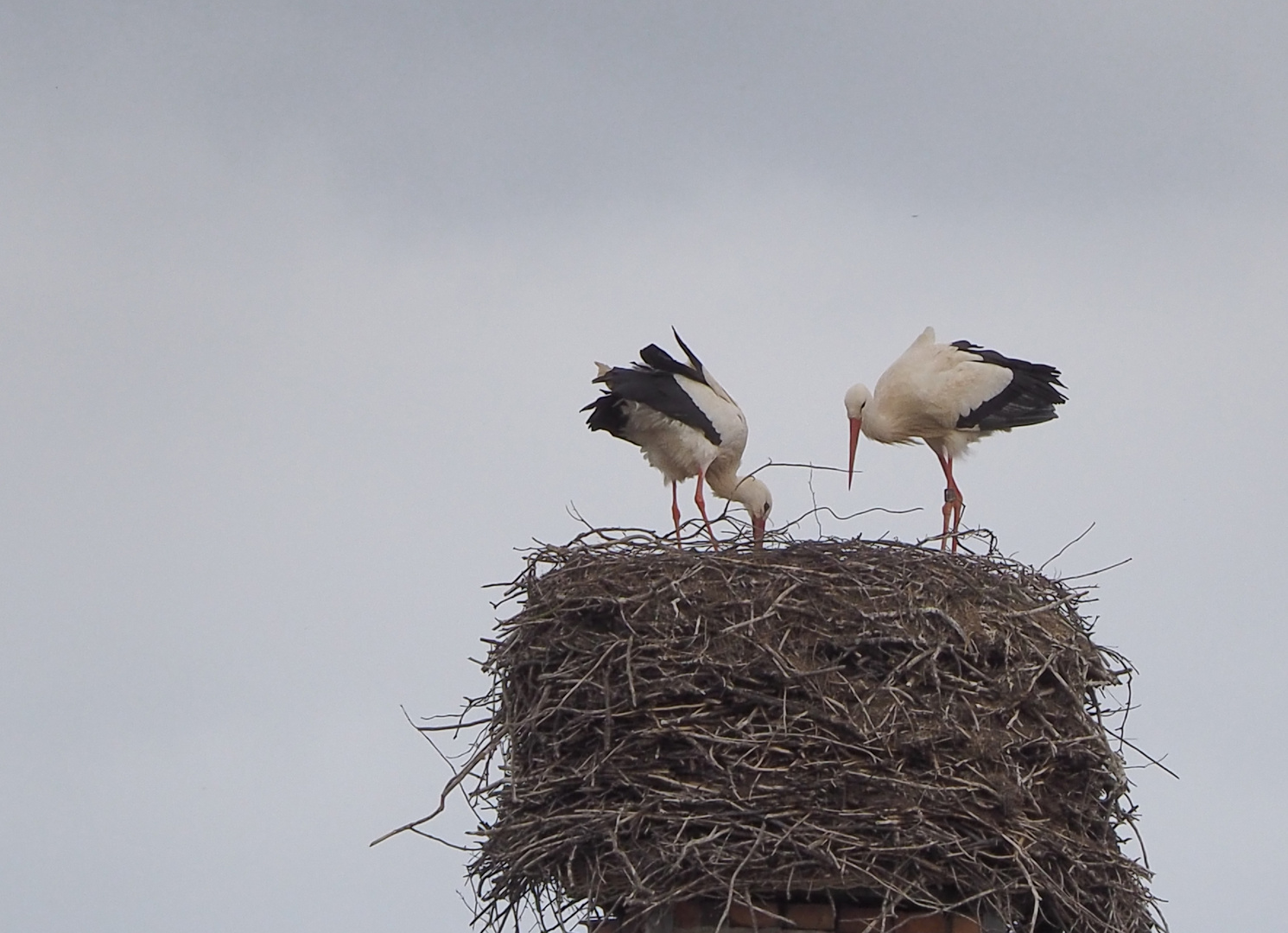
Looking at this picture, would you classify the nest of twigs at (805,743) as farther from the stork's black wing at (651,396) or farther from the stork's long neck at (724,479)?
the stork's long neck at (724,479)

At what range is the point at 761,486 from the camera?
33.6 feet

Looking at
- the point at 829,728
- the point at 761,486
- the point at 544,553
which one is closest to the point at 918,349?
the point at 761,486

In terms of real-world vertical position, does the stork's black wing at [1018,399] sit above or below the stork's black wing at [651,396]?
below

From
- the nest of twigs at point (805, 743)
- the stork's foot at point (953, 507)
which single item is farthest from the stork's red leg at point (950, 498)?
the nest of twigs at point (805, 743)

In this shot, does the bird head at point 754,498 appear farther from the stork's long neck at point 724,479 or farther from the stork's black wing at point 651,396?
the stork's black wing at point 651,396

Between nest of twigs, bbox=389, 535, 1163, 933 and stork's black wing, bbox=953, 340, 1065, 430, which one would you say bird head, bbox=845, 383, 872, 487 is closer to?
stork's black wing, bbox=953, 340, 1065, 430

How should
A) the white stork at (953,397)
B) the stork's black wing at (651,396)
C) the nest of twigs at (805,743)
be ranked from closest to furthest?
the nest of twigs at (805,743), the stork's black wing at (651,396), the white stork at (953,397)

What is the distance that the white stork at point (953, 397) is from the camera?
10.1 meters

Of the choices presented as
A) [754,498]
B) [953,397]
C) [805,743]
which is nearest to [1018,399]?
[953,397]

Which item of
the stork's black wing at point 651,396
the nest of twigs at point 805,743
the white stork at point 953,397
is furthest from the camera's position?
the white stork at point 953,397

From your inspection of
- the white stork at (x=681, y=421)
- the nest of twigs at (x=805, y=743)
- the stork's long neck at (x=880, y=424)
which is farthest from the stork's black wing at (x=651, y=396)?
the nest of twigs at (x=805, y=743)

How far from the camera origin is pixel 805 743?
6504 mm

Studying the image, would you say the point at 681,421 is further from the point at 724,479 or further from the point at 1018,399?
the point at 1018,399

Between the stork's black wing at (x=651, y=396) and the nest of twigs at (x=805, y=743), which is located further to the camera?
the stork's black wing at (x=651, y=396)
